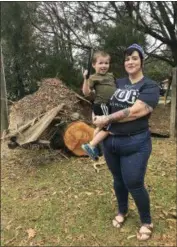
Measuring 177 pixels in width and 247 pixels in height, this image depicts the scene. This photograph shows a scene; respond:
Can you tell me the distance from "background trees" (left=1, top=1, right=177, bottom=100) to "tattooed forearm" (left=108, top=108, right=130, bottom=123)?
5.86 metres

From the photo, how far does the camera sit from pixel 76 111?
19.4ft

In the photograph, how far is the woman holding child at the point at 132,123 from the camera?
2723mm

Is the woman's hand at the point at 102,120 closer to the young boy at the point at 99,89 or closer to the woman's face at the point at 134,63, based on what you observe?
the young boy at the point at 99,89

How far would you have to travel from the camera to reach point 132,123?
2781 millimetres

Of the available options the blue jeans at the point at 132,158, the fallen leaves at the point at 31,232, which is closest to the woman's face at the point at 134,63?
the blue jeans at the point at 132,158

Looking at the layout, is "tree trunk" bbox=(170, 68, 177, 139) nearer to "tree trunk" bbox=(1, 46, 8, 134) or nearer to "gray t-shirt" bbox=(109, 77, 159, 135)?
"tree trunk" bbox=(1, 46, 8, 134)

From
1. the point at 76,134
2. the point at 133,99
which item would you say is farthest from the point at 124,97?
the point at 76,134

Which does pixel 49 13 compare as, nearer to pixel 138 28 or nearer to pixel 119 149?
pixel 138 28

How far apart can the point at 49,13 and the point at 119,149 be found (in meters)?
7.96

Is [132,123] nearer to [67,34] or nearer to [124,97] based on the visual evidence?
[124,97]

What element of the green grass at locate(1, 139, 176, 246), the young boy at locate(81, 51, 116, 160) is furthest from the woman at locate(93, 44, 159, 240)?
the green grass at locate(1, 139, 176, 246)

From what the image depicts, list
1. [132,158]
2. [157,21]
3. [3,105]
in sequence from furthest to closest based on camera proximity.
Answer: [157,21] → [3,105] → [132,158]

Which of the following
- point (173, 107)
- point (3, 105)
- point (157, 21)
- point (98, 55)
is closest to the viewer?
point (98, 55)

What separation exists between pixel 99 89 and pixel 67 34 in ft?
23.4
